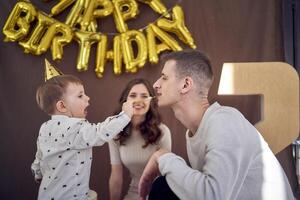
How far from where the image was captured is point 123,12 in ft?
3.59

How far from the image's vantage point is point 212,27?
1174 millimetres

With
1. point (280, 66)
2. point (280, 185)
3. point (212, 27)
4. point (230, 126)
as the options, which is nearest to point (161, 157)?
point (230, 126)

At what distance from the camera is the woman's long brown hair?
925 mm

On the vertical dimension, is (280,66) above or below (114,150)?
above

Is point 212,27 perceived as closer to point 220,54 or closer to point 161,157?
point 220,54

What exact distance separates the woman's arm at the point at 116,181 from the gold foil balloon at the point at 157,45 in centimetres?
36

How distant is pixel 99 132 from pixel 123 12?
18.4 inches

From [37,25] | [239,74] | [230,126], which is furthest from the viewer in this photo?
[37,25]

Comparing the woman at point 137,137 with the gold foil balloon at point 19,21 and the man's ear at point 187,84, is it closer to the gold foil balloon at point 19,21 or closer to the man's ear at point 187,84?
the man's ear at point 187,84

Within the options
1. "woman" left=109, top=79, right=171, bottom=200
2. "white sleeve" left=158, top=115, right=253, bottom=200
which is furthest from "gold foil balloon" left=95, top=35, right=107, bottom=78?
"white sleeve" left=158, top=115, right=253, bottom=200

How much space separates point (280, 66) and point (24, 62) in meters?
0.85

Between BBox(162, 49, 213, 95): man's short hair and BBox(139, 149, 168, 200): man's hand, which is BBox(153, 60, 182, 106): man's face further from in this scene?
BBox(139, 149, 168, 200): man's hand

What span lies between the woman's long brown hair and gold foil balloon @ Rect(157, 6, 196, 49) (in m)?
0.24

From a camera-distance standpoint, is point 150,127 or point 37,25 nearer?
point 150,127
